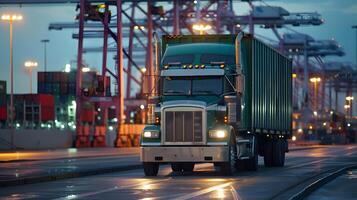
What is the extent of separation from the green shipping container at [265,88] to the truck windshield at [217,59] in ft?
1.97

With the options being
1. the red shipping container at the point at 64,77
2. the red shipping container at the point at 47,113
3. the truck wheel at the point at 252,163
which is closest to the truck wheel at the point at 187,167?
the truck wheel at the point at 252,163

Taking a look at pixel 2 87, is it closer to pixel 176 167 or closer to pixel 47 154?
pixel 47 154

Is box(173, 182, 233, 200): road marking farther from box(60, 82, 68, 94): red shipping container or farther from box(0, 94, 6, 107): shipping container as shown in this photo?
box(60, 82, 68, 94): red shipping container

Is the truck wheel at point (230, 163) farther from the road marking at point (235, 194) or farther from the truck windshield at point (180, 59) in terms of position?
the road marking at point (235, 194)

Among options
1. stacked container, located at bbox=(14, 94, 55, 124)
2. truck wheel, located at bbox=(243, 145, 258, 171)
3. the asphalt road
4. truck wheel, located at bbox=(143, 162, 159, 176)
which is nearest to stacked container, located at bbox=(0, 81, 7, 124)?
stacked container, located at bbox=(14, 94, 55, 124)

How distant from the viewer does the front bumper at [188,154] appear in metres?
29.0

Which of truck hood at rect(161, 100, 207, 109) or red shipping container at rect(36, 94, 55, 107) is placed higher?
red shipping container at rect(36, 94, 55, 107)

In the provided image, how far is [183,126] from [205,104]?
990mm

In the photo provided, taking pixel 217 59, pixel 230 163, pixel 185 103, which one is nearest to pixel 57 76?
pixel 217 59

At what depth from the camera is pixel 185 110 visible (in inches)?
1151

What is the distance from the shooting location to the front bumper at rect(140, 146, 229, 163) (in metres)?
29.0

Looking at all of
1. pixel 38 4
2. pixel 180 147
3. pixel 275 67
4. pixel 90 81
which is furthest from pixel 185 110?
pixel 90 81

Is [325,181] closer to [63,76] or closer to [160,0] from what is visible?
[160,0]

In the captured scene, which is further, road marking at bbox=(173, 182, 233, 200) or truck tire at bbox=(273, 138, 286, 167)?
truck tire at bbox=(273, 138, 286, 167)
